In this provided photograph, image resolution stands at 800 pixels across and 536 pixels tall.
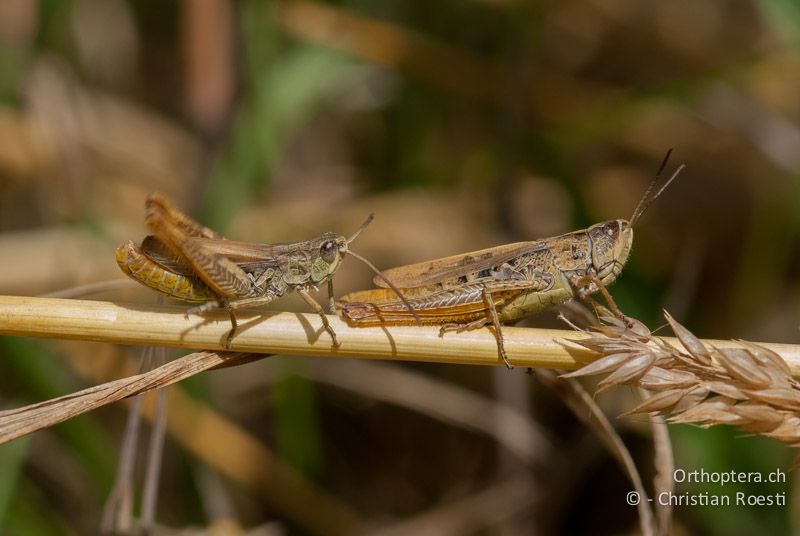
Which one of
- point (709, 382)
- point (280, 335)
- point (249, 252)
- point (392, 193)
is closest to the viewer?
point (709, 382)

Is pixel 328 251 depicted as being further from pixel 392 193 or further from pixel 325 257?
pixel 392 193

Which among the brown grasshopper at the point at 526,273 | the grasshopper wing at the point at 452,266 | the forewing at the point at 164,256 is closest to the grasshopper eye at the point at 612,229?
the brown grasshopper at the point at 526,273

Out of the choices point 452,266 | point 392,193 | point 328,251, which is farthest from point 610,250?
point 392,193

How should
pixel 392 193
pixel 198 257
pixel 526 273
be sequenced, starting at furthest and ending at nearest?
1. pixel 392 193
2. pixel 526 273
3. pixel 198 257

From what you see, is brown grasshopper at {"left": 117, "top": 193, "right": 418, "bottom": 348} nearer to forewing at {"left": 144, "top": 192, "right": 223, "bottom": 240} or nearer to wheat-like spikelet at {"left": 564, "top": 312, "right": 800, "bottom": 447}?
forewing at {"left": 144, "top": 192, "right": 223, "bottom": 240}

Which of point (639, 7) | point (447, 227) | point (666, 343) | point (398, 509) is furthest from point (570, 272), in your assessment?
point (639, 7)

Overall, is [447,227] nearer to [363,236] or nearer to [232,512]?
[363,236]
